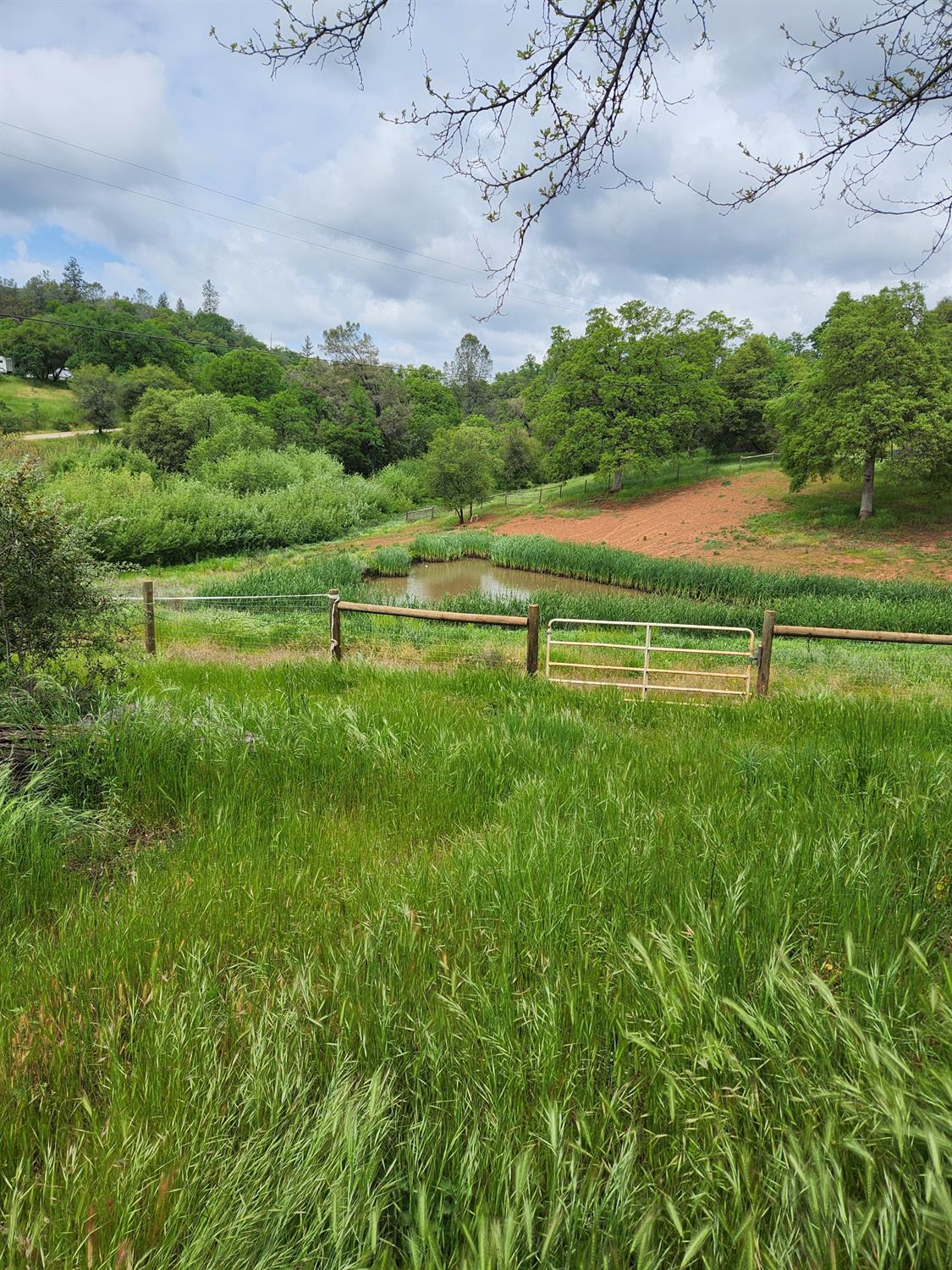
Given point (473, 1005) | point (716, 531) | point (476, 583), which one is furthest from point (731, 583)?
point (473, 1005)

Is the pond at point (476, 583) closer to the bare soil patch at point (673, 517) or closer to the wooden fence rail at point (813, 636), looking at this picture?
the bare soil patch at point (673, 517)

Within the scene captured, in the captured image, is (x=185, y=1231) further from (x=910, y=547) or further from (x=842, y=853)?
(x=910, y=547)

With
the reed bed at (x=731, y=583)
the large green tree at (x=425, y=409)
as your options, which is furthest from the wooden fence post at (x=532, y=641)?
Result: the large green tree at (x=425, y=409)

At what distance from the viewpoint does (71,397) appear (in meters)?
68.9

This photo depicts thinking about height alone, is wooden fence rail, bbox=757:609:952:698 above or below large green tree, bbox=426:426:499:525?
below

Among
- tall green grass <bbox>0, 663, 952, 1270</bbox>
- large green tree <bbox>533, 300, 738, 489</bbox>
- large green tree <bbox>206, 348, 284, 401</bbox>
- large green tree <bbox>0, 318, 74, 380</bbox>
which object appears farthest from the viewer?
large green tree <bbox>0, 318, 74, 380</bbox>

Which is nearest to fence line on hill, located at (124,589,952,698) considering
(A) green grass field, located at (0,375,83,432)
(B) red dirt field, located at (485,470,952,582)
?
(B) red dirt field, located at (485,470,952,582)

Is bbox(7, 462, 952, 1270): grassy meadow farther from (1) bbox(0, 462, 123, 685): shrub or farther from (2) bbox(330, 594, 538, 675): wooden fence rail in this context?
(2) bbox(330, 594, 538, 675): wooden fence rail

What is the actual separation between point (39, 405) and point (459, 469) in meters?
51.9

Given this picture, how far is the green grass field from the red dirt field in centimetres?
4466

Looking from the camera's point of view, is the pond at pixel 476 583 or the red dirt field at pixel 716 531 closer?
the pond at pixel 476 583

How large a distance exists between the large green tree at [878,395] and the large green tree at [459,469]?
18534 mm

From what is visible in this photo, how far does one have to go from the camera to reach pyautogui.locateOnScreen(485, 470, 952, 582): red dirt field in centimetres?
2466

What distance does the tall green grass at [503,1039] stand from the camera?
1.15 m
